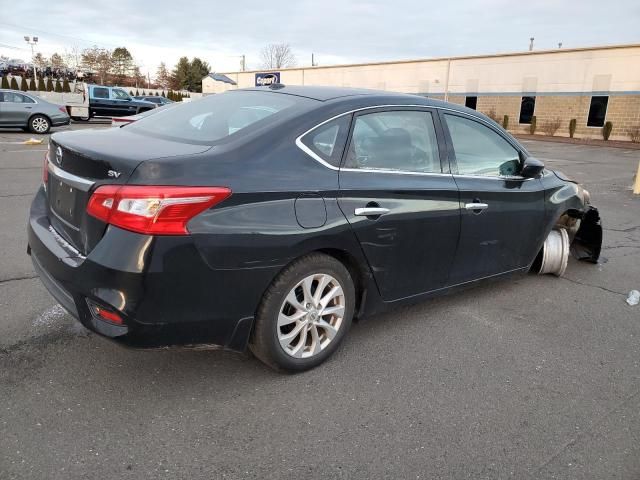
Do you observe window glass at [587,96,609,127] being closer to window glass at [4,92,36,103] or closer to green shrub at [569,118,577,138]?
green shrub at [569,118,577,138]

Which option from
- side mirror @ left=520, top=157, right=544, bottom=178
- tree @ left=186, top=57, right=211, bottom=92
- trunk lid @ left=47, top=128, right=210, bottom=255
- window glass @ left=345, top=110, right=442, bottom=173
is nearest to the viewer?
trunk lid @ left=47, top=128, right=210, bottom=255

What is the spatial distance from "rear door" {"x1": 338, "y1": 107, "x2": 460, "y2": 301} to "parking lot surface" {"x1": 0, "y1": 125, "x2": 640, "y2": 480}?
528mm

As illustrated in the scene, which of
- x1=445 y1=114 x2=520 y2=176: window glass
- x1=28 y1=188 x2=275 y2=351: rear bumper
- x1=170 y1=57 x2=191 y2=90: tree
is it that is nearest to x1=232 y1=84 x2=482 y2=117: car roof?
x1=445 y1=114 x2=520 y2=176: window glass

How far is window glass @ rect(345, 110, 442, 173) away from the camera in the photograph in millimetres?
3125

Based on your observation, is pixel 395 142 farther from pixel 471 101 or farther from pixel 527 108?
pixel 471 101

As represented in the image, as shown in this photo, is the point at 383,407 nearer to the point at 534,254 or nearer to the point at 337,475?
the point at 337,475

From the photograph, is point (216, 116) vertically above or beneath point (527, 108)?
beneath

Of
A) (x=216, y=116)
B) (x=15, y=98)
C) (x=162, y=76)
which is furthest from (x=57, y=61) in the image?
(x=216, y=116)

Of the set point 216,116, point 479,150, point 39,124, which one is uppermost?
point 216,116

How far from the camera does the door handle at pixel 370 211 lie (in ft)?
9.73

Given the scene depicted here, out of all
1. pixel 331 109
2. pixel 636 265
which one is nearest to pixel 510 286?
pixel 636 265

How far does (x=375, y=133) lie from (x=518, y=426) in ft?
6.11

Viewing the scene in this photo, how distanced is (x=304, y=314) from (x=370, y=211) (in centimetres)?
71

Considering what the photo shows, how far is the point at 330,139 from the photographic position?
2986mm
